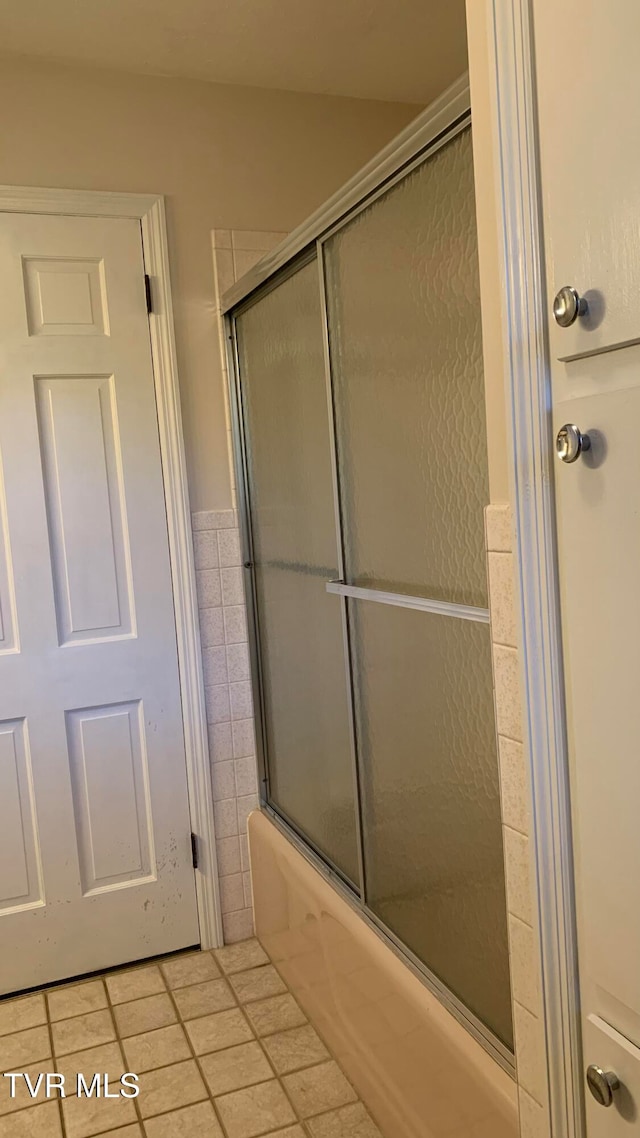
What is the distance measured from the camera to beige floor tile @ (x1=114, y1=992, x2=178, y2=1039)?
2096 millimetres

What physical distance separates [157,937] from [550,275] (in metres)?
2.14

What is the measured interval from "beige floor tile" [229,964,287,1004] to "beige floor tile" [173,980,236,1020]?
0.09ft

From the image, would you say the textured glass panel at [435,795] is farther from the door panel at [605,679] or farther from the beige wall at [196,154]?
the beige wall at [196,154]

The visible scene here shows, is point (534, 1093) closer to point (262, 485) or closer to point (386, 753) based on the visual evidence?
point (386, 753)

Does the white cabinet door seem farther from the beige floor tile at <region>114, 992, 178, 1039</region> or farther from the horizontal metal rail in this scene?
the beige floor tile at <region>114, 992, 178, 1039</region>

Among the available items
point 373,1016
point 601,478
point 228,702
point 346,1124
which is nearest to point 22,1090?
point 346,1124

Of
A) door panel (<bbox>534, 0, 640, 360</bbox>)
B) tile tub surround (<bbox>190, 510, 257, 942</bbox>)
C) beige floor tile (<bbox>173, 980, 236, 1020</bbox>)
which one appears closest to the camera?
door panel (<bbox>534, 0, 640, 360</bbox>)

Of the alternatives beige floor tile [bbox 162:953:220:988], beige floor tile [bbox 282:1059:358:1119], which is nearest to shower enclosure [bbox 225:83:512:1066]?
beige floor tile [bbox 282:1059:358:1119]

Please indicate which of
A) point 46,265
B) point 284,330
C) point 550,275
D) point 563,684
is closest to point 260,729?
point 284,330

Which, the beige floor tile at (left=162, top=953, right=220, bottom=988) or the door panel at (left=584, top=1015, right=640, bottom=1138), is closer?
the door panel at (left=584, top=1015, right=640, bottom=1138)

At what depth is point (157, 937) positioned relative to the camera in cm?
240

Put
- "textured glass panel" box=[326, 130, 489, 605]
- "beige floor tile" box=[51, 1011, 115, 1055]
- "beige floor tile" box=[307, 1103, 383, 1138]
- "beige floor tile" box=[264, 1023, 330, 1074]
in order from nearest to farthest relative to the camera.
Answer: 1. "textured glass panel" box=[326, 130, 489, 605]
2. "beige floor tile" box=[307, 1103, 383, 1138]
3. "beige floor tile" box=[264, 1023, 330, 1074]
4. "beige floor tile" box=[51, 1011, 115, 1055]

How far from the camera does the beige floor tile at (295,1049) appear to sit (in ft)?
6.31

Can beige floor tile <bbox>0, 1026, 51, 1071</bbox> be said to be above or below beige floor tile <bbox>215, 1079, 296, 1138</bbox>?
above
